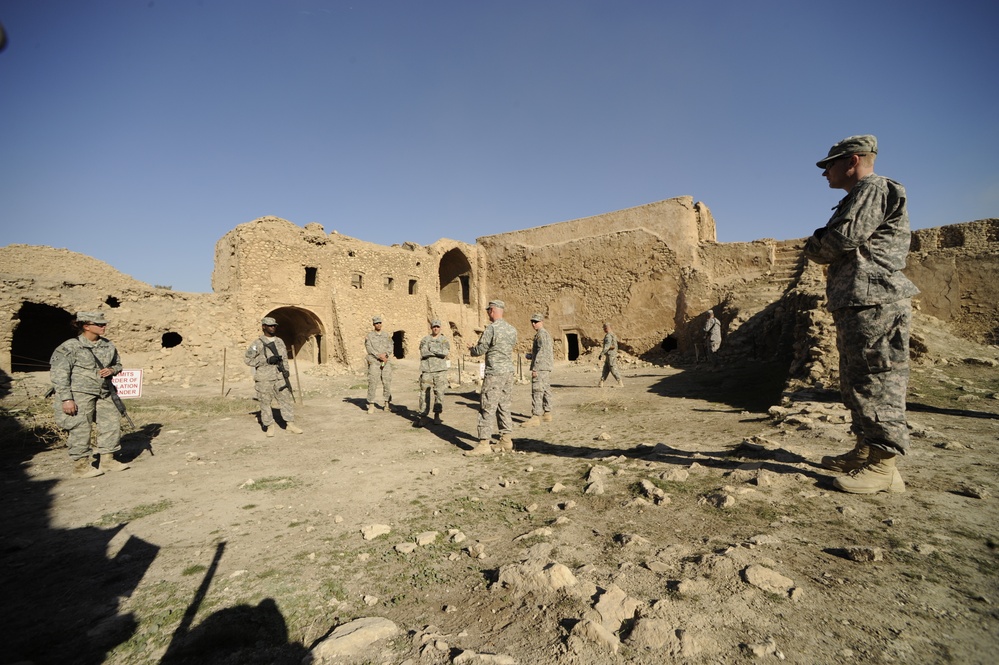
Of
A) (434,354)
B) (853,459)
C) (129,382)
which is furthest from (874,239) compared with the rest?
(129,382)

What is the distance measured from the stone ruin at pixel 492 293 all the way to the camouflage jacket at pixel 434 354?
5.93m

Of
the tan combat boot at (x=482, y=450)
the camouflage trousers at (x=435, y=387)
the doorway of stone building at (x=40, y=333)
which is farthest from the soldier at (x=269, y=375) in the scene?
the doorway of stone building at (x=40, y=333)

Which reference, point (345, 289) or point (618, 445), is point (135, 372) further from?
point (345, 289)

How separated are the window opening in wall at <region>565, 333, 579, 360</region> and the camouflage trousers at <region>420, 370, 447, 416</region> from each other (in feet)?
43.7

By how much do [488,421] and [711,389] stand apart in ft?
20.1

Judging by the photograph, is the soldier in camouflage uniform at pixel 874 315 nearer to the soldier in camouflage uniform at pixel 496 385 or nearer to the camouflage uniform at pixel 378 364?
the soldier in camouflage uniform at pixel 496 385

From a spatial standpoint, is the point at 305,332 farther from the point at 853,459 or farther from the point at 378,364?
the point at 853,459

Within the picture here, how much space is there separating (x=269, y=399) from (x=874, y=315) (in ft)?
25.6

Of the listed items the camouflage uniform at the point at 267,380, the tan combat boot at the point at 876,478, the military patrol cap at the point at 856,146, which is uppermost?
the military patrol cap at the point at 856,146

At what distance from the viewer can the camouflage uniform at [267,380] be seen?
723 centimetres

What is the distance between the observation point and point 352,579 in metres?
2.50

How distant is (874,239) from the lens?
298cm

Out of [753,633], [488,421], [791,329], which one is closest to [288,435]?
[488,421]

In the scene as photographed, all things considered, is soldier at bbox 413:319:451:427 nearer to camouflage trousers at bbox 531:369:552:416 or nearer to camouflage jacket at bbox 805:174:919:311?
camouflage trousers at bbox 531:369:552:416
